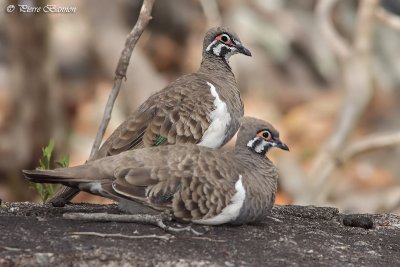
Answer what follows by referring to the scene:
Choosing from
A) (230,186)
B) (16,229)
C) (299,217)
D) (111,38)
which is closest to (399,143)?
(111,38)

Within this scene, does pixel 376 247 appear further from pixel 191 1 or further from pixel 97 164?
pixel 191 1

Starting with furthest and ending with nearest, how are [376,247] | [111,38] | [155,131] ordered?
1. [111,38]
2. [155,131]
3. [376,247]

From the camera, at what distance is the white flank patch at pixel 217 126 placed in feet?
20.6

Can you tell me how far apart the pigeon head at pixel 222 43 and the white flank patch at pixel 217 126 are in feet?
1.84

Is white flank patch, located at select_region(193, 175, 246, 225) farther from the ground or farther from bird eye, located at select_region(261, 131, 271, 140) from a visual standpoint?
bird eye, located at select_region(261, 131, 271, 140)

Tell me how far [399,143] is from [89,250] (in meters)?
7.43

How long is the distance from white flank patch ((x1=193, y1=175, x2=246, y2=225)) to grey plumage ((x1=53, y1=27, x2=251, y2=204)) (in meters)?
0.82

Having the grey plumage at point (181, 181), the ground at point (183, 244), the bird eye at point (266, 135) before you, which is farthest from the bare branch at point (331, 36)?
the grey plumage at point (181, 181)

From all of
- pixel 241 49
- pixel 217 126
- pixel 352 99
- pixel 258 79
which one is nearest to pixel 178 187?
pixel 217 126

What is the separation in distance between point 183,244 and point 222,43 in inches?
86.3

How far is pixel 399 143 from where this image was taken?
38.1 ft

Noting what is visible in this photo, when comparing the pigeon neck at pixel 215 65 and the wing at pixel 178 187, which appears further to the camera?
the pigeon neck at pixel 215 65

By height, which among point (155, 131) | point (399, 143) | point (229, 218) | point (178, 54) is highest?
point (178, 54)

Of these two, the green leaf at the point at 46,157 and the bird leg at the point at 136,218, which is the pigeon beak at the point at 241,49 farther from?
the bird leg at the point at 136,218
